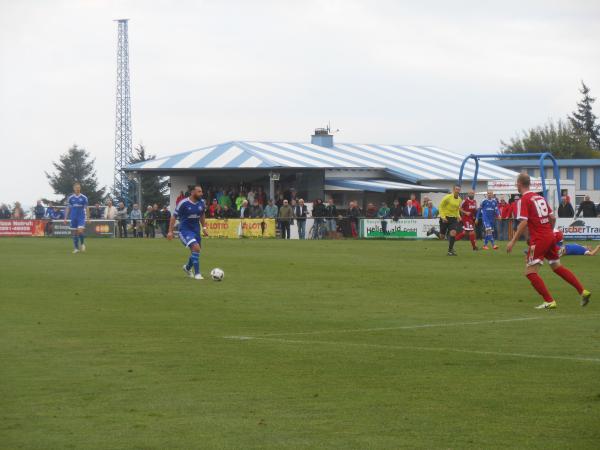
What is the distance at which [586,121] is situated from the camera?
5118 inches

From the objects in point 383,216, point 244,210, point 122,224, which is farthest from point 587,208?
point 122,224

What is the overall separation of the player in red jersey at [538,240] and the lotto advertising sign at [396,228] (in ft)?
96.7

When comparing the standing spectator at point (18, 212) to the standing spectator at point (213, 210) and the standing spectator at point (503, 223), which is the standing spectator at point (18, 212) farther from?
the standing spectator at point (503, 223)

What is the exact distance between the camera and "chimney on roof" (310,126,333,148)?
6938cm

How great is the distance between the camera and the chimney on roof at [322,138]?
228ft

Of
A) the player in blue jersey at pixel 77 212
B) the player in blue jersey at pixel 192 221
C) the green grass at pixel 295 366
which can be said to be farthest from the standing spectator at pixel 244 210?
the green grass at pixel 295 366

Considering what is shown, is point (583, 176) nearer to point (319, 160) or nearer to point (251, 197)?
point (319, 160)

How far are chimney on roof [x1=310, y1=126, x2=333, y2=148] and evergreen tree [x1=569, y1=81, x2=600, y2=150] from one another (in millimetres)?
65177

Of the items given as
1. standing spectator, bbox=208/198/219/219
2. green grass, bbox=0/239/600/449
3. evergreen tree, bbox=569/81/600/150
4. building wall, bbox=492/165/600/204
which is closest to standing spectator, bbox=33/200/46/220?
standing spectator, bbox=208/198/219/219

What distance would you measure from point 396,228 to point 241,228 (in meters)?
7.29

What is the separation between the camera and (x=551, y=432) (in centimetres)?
809

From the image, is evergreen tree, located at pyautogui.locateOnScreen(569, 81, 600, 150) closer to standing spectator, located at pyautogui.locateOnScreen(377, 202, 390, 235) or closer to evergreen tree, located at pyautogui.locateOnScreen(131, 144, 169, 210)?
evergreen tree, located at pyautogui.locateOnScreen(131, 144, 169, 210)

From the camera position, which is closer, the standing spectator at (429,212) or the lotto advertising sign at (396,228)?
the lotto advertising sign at (396,228)

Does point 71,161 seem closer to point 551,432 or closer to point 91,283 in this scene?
point 91,283
